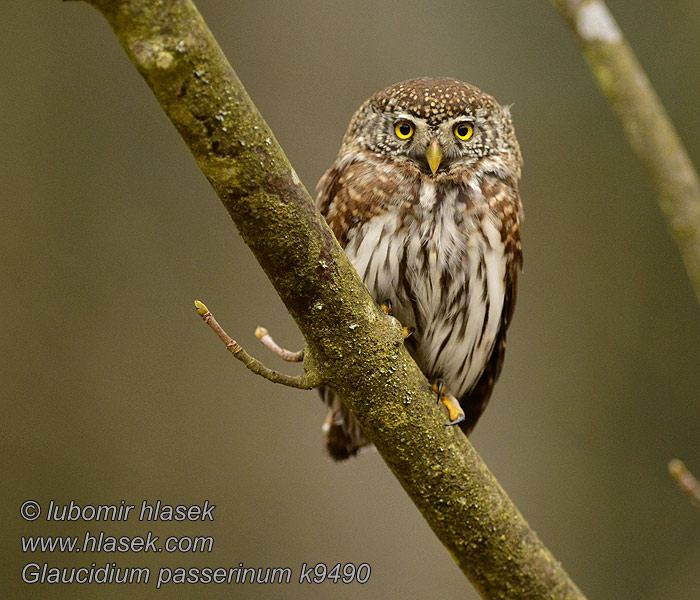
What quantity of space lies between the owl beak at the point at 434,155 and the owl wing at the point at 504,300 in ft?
0.77

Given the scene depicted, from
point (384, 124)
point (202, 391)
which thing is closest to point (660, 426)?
point (202, 391)

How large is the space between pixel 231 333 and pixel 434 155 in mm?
2112

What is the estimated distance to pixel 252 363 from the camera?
196 centimetres

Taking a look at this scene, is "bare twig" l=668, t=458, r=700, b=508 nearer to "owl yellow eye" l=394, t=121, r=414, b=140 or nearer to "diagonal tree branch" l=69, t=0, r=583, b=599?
"diagonal tree branch" l=69, t=0, r=583, b=599

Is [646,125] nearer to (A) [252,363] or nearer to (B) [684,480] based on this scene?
(B) [684,480]

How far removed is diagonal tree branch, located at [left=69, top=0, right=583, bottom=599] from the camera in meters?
1.55

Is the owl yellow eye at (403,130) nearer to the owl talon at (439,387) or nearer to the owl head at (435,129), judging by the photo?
the owl head at (435,129)

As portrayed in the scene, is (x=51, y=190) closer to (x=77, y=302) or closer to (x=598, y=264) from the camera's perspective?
(x=77, y=302)

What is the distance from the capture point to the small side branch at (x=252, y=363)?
1.95 metres

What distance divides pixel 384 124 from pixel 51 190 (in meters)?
2.26

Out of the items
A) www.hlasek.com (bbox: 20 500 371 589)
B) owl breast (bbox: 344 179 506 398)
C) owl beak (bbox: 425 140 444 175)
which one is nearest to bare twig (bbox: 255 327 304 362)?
owl breast (bbox: 344 179 506 398)

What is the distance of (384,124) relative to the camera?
2.80m

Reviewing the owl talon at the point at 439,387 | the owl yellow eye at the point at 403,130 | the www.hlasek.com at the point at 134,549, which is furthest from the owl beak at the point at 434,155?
the www.hlasek.com at the point at 134,549

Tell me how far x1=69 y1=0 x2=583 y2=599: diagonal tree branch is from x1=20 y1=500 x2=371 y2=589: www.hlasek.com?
6.27ft
